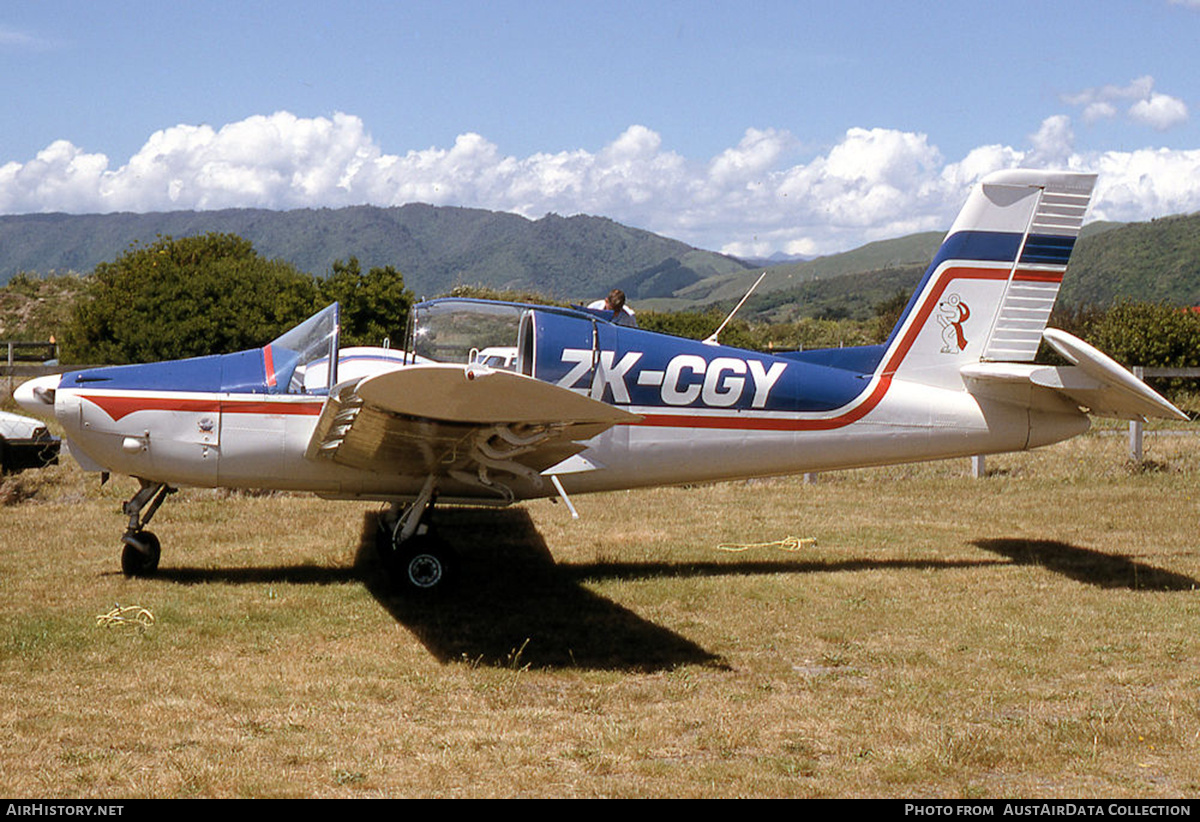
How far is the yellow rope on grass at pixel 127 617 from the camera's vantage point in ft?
22.5

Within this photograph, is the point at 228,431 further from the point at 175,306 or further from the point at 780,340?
the point at 780,340

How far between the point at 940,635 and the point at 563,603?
8.75 ft

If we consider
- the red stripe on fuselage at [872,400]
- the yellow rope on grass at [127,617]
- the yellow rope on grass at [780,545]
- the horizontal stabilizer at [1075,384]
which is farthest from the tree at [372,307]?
the horizontal stabilizer at [1075,384]

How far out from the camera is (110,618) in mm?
6922

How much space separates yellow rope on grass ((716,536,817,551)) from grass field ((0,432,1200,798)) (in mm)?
167

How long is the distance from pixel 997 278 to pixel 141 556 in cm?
740

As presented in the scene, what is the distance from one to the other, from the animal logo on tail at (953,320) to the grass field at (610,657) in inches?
75.1

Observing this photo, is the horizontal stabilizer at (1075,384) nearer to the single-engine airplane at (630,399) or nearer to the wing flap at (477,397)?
the single-engine airplane at (630,399)

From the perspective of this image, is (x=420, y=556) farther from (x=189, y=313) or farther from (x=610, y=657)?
(x=189, y=313)

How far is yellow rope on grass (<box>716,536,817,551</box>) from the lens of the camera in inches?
393

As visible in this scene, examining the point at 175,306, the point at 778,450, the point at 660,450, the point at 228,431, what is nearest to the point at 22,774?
the point at 228,431

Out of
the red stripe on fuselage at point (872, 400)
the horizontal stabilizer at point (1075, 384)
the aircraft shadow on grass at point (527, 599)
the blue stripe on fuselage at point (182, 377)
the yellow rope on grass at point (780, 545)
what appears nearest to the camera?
the aircraft shadow on grass at point (527, 599)

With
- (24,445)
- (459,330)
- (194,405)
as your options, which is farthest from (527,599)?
(24,445)

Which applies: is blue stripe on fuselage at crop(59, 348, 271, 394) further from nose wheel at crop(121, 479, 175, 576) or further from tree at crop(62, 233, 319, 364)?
tree at crop(62, 233, 319, 364)
